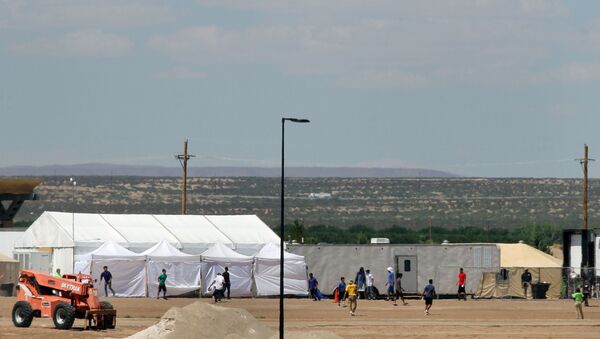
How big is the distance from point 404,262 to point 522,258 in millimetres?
11233

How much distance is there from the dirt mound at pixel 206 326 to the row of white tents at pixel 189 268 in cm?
2238

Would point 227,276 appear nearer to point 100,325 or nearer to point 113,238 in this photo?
point 113,238

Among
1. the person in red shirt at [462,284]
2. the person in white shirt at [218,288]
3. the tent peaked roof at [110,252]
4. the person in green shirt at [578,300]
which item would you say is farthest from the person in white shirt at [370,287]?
the person in green shirt at [578,300]

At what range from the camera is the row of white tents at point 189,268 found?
62656mm

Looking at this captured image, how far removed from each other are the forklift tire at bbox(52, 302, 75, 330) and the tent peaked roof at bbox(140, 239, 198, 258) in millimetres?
19086

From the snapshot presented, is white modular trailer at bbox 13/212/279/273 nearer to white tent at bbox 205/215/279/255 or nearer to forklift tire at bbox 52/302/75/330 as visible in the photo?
white tent at bbox 205/215/279/255

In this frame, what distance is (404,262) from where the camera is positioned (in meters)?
68.0

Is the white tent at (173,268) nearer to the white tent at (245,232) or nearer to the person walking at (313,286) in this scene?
the white tent at (245,232)

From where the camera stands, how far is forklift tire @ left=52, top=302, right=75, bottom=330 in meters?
43.7

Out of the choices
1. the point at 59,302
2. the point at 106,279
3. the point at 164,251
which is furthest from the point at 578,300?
the point at 106,279

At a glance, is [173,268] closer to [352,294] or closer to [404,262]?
[404,262]

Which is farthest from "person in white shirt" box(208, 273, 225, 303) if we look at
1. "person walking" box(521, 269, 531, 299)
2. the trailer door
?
"person walking" box(521, 269, 531, 299)

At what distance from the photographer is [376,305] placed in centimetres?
6184

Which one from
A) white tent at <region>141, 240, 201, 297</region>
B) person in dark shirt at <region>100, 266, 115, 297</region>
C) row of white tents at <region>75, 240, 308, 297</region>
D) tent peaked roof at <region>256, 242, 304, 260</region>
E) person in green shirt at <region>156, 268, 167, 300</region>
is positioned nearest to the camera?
person in dark shirt at <region>100, 266, 115, 297</region>
